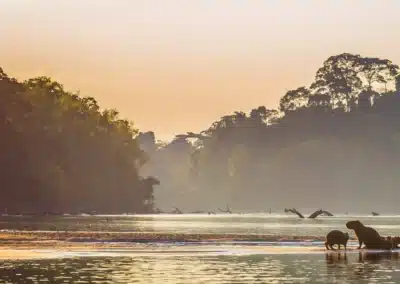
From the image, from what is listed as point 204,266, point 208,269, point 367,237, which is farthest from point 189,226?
point 208,269

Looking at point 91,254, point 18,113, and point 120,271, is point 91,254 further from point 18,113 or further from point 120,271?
point 18,113

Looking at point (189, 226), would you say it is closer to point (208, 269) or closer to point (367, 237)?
point (367, 237)

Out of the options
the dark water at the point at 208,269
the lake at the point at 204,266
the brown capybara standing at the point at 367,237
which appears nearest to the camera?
the dark water at the point at 208,269

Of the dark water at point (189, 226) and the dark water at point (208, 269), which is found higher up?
the dark water at point (189, 226)

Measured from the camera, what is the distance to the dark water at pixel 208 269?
138 feet

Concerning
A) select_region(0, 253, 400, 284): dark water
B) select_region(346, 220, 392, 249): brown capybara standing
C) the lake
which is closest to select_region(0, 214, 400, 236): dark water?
select_region(346, 220, 392, 249): brown capybara standing

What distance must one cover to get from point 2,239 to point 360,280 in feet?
118

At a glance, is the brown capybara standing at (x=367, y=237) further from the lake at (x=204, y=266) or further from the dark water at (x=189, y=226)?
the dark water at (x=189, y=226)

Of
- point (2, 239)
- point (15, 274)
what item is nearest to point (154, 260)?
point (15, 274)

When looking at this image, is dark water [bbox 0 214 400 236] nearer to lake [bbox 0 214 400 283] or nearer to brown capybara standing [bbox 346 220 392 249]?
brown capybara standing [bbox 346 220 392 249]

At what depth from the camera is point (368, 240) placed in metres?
63.2

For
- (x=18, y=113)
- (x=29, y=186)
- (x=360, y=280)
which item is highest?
(x=18, y=113)

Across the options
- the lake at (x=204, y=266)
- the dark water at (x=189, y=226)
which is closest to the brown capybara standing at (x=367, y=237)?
the lake at (x=204, y=266)

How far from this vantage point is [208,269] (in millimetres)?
46531
